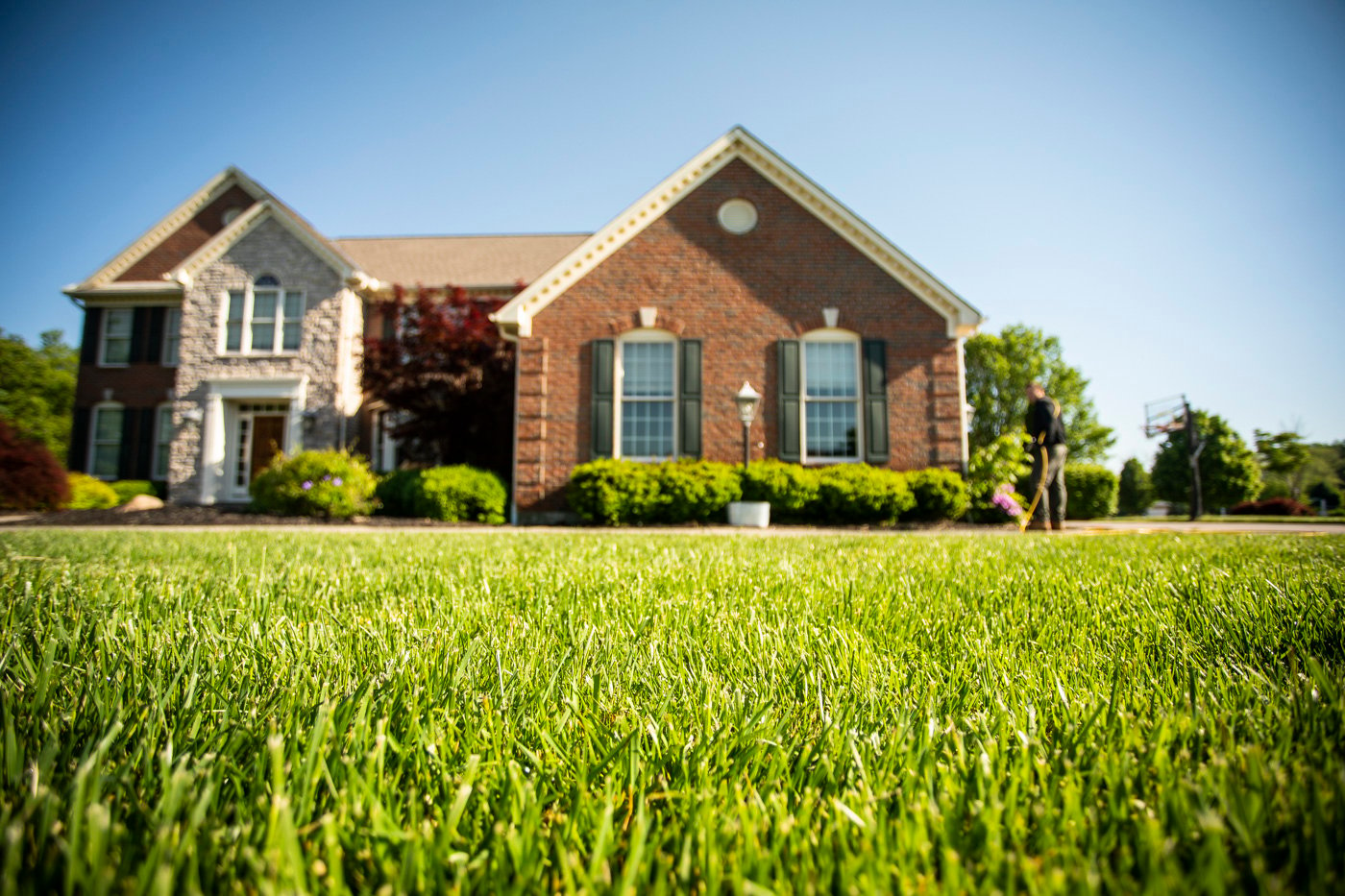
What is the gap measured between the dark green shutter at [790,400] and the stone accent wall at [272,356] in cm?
1192

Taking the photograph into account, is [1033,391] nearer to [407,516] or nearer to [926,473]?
[926,473]

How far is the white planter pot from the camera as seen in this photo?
10656 millimetres

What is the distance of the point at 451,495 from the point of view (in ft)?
37.4

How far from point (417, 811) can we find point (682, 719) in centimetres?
50

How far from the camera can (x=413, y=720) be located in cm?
103

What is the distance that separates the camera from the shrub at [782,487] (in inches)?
427

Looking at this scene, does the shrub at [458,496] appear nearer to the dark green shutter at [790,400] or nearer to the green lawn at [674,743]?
the dark green shutter at [790,400]

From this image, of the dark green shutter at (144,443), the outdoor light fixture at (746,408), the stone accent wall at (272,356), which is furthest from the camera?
the dark green shutter at (144,443)

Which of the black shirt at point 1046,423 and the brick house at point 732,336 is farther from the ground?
the brick house at point 732,336

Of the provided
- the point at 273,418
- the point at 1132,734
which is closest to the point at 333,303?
the point at 273,418

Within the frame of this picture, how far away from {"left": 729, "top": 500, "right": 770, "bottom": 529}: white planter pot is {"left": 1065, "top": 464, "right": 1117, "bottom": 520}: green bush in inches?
418

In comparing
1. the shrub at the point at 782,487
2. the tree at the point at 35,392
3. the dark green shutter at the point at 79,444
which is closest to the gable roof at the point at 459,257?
the dark green shutter at the point at 79,444

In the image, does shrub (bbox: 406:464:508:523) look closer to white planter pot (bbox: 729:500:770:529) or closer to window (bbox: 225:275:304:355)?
white planter pot (bbox: 729:500:770:529)

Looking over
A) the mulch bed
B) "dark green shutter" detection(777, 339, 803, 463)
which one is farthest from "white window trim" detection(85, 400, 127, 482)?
"dark green shutter" detection(777, 339, 803, 463)
